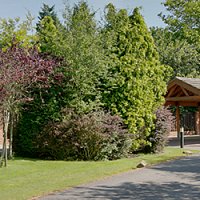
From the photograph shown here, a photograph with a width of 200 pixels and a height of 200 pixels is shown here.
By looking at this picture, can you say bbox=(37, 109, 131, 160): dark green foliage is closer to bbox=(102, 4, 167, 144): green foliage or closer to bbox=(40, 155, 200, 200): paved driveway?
bbox=(102, 4, 167, 144): green foliage

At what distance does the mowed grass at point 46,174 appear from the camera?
8156mm

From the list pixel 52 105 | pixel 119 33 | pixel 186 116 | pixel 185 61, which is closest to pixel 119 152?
pixel 52 105

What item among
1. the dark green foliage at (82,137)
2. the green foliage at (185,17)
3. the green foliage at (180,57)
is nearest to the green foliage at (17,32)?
the dark green foliage at (82,137)

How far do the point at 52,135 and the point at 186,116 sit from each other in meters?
20.9

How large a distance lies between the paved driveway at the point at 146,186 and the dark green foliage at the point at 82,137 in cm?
254

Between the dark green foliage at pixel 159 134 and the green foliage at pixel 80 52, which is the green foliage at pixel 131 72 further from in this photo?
the green foliage at pixel 80 52

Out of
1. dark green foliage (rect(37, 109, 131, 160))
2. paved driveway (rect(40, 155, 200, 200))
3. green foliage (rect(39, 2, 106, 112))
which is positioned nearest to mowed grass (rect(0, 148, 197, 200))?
paved driveway (rect(40, 155, 200, 200))

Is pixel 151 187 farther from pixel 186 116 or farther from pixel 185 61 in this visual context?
pixel 185 61

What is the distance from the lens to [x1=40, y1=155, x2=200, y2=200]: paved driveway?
7.61 meters

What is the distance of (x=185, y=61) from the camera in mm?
36469

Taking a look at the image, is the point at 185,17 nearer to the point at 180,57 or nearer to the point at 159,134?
the point at 180,57

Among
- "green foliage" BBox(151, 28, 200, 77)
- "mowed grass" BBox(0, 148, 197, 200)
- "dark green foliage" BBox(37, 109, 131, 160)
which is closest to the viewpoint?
"mowed grass" BBox(0, 148, 197, 200)

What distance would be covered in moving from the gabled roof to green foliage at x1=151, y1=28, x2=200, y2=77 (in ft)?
36.9

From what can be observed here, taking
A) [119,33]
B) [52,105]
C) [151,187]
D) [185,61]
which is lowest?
[151,187]
